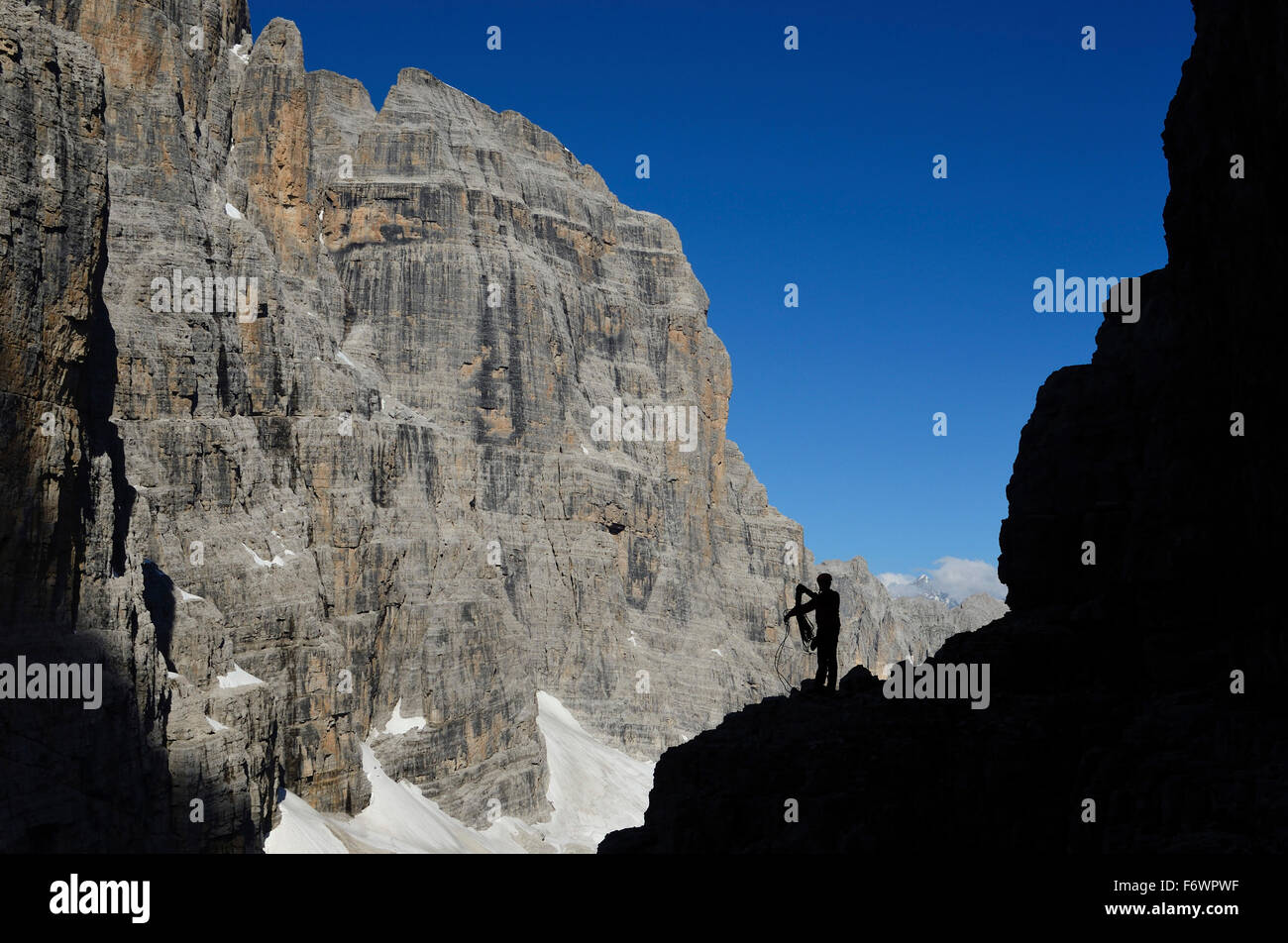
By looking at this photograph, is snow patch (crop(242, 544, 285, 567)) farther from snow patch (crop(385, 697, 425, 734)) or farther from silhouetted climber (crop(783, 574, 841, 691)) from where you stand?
silhouetted climber (crop(783, 574, 841, 691))

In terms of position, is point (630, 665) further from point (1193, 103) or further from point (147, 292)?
point (1193, 103)

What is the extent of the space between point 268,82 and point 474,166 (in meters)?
42.2

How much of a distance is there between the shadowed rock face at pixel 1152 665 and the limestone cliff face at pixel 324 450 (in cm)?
2700

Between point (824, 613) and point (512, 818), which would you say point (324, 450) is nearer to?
point (512, 818)

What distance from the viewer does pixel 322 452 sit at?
3814 inches

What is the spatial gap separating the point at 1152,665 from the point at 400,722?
89028 mm

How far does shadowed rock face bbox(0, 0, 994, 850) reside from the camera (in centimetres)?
4203

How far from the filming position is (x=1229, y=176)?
19.9 metres

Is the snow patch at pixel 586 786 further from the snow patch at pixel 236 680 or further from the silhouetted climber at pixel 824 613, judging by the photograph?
the silhouetted climber at pixel 824 613

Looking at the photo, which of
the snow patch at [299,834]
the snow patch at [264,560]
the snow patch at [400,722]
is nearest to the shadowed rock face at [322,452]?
the snow patch at [264,560]

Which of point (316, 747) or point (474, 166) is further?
point (474, 166)

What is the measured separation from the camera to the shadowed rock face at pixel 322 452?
4203 cm

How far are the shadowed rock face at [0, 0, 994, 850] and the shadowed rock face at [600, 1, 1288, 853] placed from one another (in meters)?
26.7
